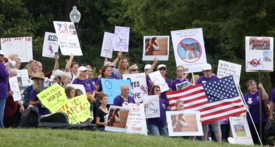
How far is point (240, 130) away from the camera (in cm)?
1345

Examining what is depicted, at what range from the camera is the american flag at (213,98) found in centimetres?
1291

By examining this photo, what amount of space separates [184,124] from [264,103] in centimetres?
271

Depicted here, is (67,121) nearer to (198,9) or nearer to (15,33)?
(198,9)

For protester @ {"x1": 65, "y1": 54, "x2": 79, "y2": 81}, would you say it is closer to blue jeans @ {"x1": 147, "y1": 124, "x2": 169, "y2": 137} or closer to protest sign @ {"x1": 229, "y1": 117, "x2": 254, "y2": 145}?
blue jeans @ {"x1": 147, "y1": 124, "x2": 169, "y2": 137}

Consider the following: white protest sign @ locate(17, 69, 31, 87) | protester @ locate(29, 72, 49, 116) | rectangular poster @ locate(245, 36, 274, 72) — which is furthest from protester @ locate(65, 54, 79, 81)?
rectangular poster @ locate(245, 36, 274, 72)

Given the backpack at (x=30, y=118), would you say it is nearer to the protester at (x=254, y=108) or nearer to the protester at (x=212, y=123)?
the protester at (x=212, y=123)

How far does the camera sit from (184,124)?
39.7ft

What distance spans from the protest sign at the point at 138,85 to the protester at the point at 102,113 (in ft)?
4.23

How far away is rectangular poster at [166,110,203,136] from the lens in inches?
475

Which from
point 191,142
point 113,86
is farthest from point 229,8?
point 191,142

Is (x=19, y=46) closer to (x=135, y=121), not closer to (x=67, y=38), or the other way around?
(x=67, y=38)

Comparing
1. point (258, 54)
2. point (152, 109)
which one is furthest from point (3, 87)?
point (258, 54)

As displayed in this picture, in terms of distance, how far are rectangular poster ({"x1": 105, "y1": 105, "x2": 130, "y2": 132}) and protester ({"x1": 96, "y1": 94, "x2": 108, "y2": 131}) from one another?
36 cm

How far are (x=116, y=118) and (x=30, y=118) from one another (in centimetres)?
177
